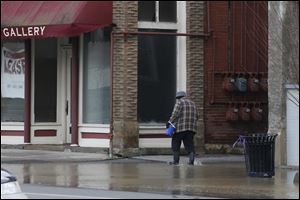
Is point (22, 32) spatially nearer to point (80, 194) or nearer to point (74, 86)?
point (74, 86)

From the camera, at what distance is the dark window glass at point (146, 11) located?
18906 mm

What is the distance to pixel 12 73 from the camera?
20.4 meters

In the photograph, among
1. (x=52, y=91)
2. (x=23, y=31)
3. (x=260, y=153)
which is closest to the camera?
(x=260, y=153)

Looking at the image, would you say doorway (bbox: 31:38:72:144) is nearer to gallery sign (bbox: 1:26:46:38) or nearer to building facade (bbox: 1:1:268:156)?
building facade (bbox: 1:1:268:156)

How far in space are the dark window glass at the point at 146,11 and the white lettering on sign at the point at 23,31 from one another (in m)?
2.61

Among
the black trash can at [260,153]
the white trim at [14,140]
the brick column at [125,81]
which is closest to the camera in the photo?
the black trash can at [260,153]

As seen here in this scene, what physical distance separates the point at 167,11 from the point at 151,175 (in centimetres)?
623

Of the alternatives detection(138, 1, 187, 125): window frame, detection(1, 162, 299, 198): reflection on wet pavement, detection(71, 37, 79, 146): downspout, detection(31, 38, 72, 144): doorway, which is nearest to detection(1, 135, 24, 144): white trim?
detection(31, 38, 72, 144): doorway

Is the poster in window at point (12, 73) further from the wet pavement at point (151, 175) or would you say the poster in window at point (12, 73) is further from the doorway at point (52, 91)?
the wet pavement at point (151, 175)

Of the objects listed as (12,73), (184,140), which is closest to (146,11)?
(184,140)

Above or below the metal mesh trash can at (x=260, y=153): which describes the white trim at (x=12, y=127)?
above

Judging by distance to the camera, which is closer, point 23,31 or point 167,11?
point 23,31

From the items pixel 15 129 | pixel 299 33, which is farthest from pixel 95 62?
pixel 299 33

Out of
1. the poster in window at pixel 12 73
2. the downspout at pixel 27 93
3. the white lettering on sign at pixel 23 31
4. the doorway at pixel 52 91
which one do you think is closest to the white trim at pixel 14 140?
the downspout at pixel 27 93
